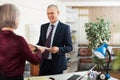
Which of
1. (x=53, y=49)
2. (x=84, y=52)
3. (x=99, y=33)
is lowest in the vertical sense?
(x=84, y=52)

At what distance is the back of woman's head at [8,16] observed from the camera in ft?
4.97

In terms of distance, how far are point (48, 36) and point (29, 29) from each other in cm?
212

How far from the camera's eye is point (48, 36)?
2.64 meters

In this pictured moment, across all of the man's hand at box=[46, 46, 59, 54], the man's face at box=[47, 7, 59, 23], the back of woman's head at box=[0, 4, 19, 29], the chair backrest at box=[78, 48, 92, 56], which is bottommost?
the chair backrest at box=[78, 48, 92, 56]

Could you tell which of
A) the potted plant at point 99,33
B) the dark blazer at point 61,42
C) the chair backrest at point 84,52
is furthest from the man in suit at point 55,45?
the chair backrest at point 84,52

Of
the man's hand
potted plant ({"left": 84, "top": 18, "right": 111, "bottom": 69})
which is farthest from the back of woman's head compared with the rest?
potted plant ({"left": 84, "top": 18, "right": 111, "bottom": 69})

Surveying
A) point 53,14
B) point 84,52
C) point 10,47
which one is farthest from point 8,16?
point 84,52

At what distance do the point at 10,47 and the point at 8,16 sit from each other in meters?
0.21

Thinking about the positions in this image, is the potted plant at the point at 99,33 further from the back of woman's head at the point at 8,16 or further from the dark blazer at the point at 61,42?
the back of woman's head at the point at 8,16

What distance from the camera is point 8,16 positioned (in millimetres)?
1514

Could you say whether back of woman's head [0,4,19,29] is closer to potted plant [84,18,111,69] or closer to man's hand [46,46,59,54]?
man's hand [46,46,59,54]

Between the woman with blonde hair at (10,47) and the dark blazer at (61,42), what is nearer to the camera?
the woman with blonde hair at (10,47)

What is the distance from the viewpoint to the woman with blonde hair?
1516 mm

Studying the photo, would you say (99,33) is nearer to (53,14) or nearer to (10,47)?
(53,14)
